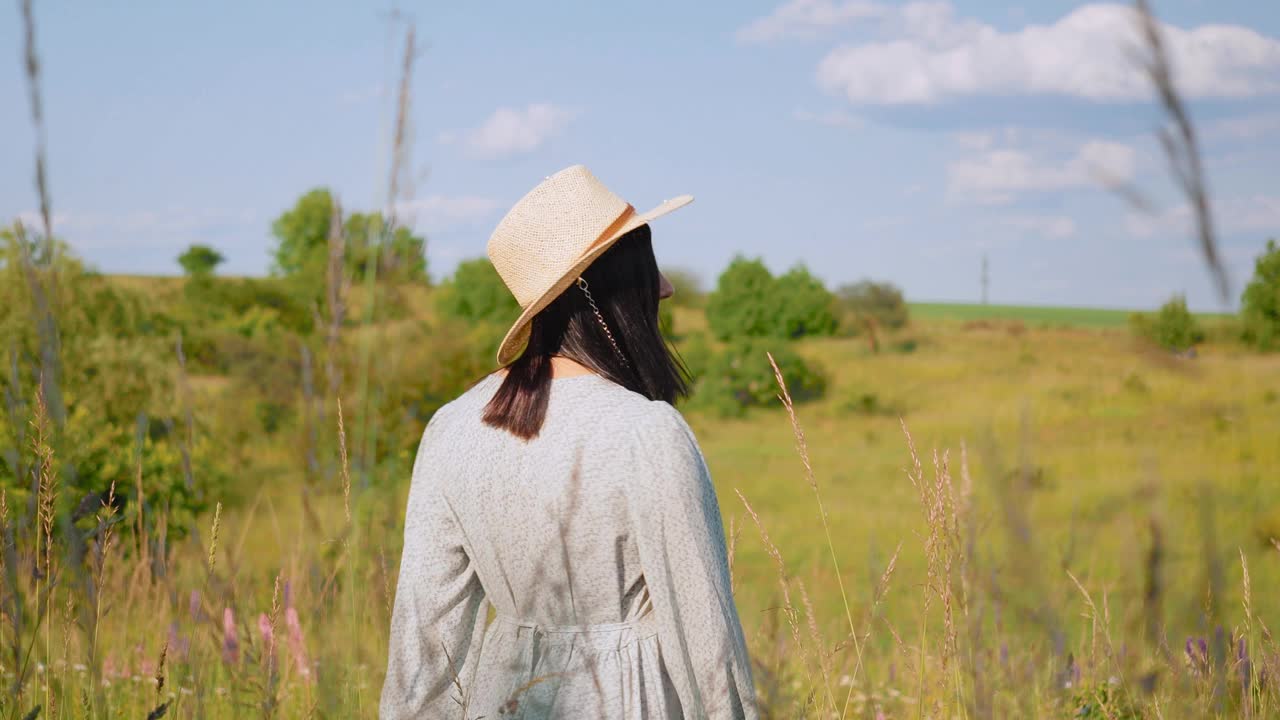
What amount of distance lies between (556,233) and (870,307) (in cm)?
6078

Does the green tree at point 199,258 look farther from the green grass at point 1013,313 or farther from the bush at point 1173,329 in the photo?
the bush at point 1173,329

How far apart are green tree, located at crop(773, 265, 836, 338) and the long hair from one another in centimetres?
5047

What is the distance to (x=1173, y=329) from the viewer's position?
956mm

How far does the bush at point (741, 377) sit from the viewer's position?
111 feet

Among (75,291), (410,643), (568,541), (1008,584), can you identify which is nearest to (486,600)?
(410,643)

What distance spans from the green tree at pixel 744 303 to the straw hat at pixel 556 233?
4951cm

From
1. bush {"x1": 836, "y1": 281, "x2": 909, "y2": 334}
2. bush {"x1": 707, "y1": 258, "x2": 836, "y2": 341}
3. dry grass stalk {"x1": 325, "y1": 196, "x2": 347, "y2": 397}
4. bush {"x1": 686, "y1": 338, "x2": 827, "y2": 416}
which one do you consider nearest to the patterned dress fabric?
dry grass stalk {"x1": 325, "y1": 196, "x2": 347, "y2": 397}

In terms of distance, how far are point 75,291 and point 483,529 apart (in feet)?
29.6

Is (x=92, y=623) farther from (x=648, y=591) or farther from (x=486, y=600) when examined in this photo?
(x=648, y=591)

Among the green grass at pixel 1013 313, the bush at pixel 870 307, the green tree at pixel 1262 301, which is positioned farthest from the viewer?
the green grass at pixel 1013 313

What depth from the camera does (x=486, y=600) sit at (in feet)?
6.84

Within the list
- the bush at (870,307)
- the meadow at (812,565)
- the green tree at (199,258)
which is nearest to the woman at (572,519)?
the meadow at (812,565)

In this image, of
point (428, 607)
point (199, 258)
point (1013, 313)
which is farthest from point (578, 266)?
point (1013, 313)

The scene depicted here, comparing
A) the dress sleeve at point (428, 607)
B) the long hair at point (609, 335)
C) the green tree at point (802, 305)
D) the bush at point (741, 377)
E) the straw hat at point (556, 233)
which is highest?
the green tree at point (802, 305)
